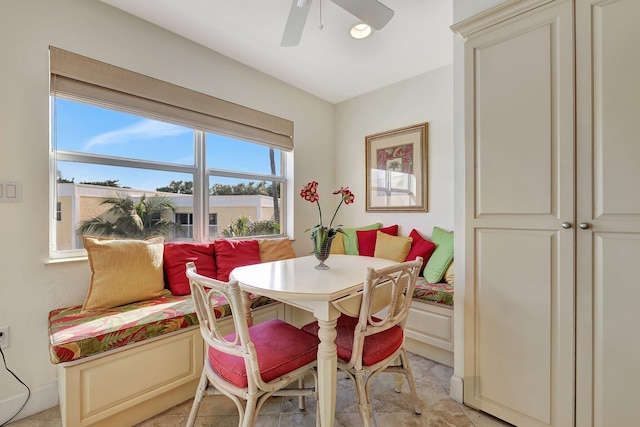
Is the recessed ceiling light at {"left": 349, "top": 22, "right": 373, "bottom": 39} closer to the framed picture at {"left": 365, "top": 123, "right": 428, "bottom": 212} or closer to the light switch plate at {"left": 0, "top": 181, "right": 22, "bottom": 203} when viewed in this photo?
the framed picture at {"left": 365, "top": 123, "right": 428, "bottom": 212}

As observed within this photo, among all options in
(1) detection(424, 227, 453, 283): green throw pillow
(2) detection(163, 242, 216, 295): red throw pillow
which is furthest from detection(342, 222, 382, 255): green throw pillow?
(2) detection(163, 242, 216, 295): red throw pillow

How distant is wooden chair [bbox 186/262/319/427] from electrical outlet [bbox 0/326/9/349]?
1.17 metres

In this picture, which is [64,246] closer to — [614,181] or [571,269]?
[571,269]

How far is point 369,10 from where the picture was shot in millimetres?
1544

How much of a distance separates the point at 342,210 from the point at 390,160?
0.90m

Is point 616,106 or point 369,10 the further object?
point 369,10

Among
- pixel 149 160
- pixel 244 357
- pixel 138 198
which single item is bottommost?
pixel 244 357

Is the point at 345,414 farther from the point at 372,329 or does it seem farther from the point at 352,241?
the point at 352,241

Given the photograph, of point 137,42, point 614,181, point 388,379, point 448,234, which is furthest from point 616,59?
point 137,42

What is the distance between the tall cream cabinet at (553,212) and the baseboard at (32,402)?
2.42 metres

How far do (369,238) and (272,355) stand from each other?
195 cm

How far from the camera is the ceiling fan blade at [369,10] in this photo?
1486 millimetres

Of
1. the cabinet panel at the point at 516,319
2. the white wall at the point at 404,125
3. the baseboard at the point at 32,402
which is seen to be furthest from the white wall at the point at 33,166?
the cabinet panel at the point at 516,319

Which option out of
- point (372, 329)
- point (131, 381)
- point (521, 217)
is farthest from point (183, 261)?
point (521, 217)
